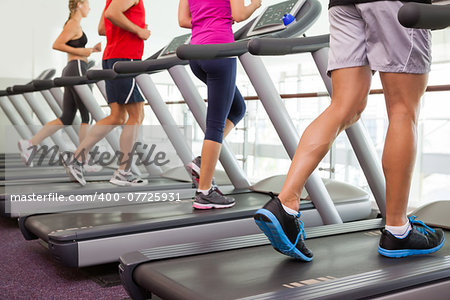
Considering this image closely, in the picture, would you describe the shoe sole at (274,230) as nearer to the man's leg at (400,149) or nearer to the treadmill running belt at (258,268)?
the treadmill running belt at (258,268)

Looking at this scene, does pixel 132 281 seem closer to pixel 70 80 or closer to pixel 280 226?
pixel 280 226

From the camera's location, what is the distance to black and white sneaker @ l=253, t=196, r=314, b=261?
1.42 metres

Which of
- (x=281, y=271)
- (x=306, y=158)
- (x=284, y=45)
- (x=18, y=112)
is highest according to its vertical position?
(x=284, y=45)

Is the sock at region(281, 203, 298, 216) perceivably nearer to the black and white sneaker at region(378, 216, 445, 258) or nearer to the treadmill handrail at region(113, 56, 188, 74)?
the black and white sneaker at region(378, 216, 445, 258)

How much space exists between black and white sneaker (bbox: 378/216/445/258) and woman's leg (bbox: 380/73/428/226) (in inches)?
4.1

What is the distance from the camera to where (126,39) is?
3.30 meters

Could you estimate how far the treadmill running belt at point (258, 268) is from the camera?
136 centimetres

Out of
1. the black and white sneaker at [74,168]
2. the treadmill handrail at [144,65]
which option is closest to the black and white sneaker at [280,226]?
the treadmill handrail at [144,65]

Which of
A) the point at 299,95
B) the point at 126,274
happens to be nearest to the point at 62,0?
the point at 299,95

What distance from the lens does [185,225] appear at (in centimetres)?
240

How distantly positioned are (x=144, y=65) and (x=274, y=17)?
829 mm

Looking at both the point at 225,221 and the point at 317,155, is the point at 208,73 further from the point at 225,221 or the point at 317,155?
the point at 317,155

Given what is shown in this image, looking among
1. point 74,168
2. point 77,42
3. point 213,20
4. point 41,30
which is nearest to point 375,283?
point 213,20

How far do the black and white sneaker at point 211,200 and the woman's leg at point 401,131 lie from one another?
124 cm
